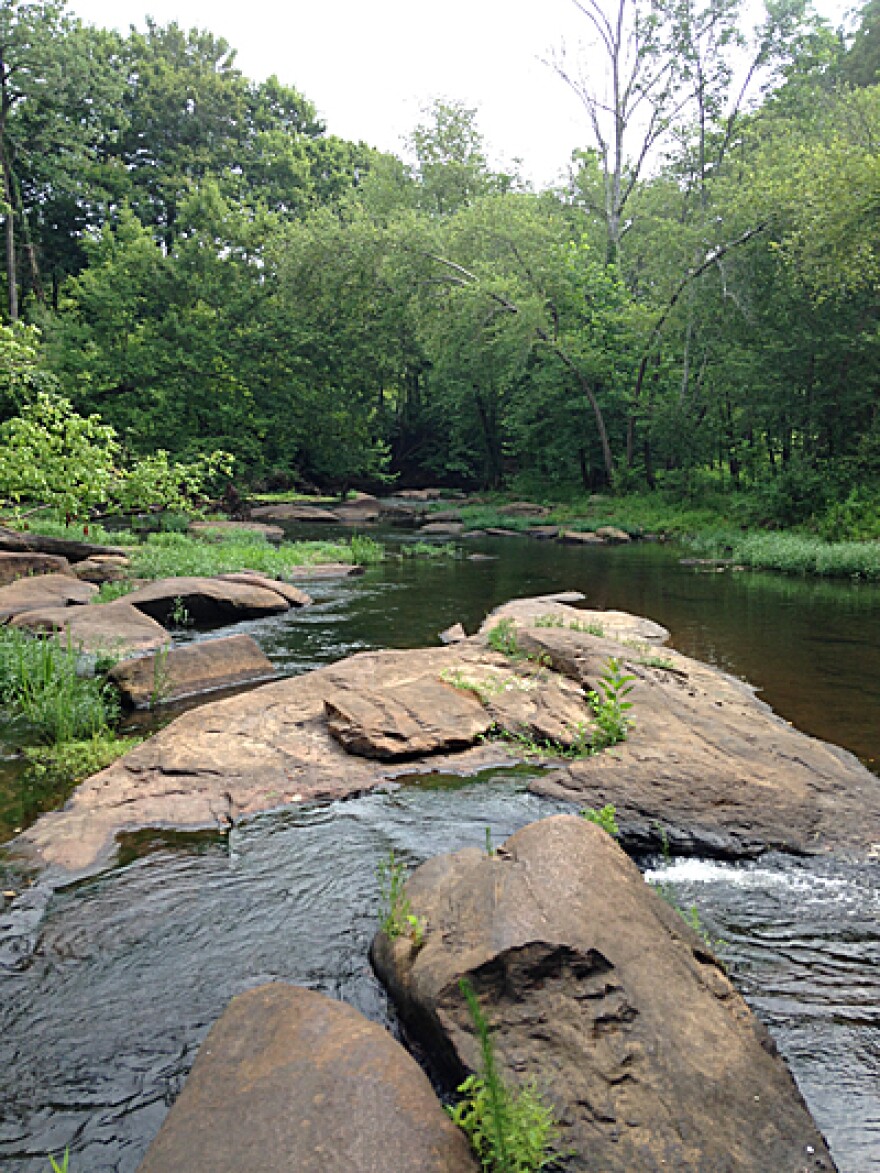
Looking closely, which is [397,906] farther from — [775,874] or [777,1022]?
[775,874]

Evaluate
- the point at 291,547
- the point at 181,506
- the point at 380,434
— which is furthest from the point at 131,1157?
the point at 380,434

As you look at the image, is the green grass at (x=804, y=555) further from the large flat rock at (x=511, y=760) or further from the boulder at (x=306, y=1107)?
the boulder at (x=306, y=1107)

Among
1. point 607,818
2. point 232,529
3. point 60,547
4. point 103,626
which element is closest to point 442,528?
point 232,529

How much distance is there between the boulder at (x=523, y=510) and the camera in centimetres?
2853

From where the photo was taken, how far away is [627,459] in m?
28.7

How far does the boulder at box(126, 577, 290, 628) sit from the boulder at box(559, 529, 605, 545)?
1329cm

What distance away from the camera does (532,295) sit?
27.8 m

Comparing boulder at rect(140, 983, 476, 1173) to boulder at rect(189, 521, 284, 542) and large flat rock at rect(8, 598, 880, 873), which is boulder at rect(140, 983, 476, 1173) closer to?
large flat rock at rect(8, 598, 880, 873)

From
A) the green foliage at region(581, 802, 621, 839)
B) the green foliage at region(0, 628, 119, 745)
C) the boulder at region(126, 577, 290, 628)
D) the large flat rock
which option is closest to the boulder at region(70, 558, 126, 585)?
the boulder at region(126, 577, 290, 628)

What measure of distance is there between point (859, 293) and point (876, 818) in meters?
18.5

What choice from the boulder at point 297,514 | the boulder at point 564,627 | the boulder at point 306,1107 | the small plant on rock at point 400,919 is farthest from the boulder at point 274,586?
the boulder at point 297,514

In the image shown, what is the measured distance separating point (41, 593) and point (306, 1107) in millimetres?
9483

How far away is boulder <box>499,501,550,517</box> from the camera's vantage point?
28531mm

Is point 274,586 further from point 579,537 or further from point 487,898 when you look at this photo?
point 579,537
